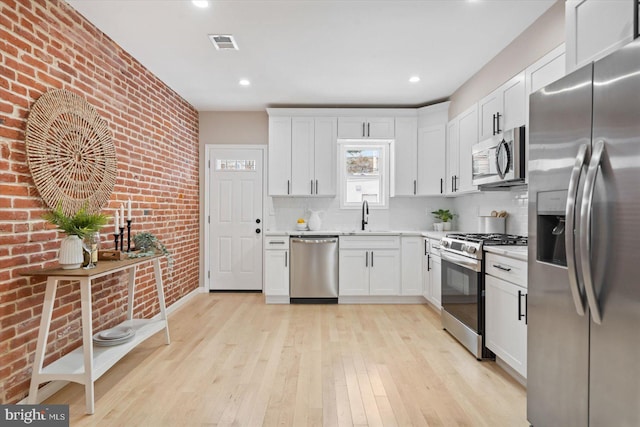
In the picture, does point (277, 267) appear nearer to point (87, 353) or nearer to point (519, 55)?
point (87, 353)

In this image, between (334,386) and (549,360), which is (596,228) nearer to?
(549,360)

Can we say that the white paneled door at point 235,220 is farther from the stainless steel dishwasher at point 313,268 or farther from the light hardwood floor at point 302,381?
the light hardwood floor at point 302,381

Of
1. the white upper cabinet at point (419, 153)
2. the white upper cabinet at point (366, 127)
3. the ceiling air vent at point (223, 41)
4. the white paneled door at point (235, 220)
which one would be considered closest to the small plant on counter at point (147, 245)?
the ceiling air vent at point (223, 41)

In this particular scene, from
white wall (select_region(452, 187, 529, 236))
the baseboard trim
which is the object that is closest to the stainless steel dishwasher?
the baseboard trim

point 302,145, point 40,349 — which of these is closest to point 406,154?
point 302,145

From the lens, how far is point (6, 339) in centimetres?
203

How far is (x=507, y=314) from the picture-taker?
2.54 metres

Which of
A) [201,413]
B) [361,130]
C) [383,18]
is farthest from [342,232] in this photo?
[201,413]

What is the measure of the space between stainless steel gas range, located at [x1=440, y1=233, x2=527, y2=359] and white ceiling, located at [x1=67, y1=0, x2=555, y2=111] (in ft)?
5.66

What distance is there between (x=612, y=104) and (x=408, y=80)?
2.92 m

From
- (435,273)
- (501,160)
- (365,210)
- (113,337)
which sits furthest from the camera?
(365,210)

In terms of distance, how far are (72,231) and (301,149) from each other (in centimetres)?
311

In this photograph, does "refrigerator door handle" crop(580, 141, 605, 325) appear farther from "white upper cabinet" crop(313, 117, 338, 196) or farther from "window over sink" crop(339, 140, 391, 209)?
"window over sink" crop(339, 140, 391, 209)

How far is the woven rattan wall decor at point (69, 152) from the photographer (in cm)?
225
